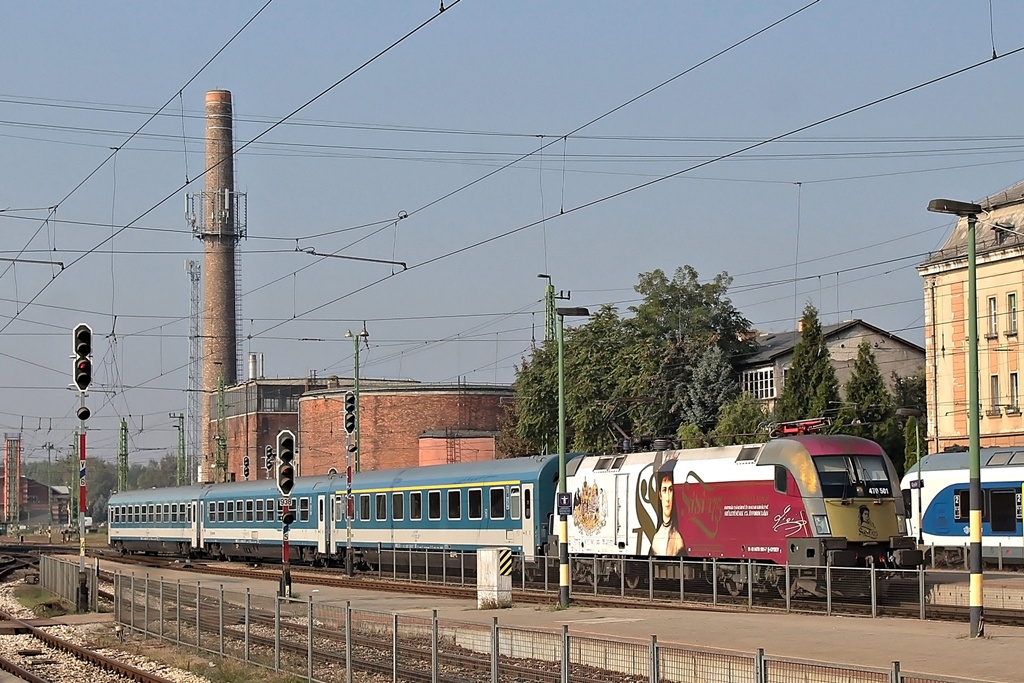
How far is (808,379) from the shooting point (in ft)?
228

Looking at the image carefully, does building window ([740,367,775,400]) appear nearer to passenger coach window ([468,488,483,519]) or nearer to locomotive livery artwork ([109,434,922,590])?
locomotive livery artwork ([109,434,922,590])

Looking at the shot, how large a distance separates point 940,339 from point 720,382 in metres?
16.2

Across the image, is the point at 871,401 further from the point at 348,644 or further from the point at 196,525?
the point at 348,644

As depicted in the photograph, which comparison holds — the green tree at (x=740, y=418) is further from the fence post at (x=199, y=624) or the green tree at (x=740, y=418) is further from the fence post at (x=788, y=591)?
the fence post at (x=199, y=624)

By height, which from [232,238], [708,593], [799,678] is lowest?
[708,593]

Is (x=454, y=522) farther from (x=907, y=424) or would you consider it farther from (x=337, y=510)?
(x=907, y=424)

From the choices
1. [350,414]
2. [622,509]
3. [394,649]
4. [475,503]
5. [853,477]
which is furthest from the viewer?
[350,414]

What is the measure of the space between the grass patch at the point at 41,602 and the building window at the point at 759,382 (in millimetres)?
48749

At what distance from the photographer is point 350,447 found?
44.7 meters

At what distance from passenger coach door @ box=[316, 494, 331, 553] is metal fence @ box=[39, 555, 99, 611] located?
11.8 m

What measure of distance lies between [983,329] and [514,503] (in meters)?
34.1

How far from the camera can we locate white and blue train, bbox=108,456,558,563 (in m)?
38.6

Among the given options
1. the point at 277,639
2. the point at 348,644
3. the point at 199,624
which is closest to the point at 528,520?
the point at 199,624

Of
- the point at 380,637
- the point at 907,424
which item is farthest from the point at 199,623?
the point at 907,424
